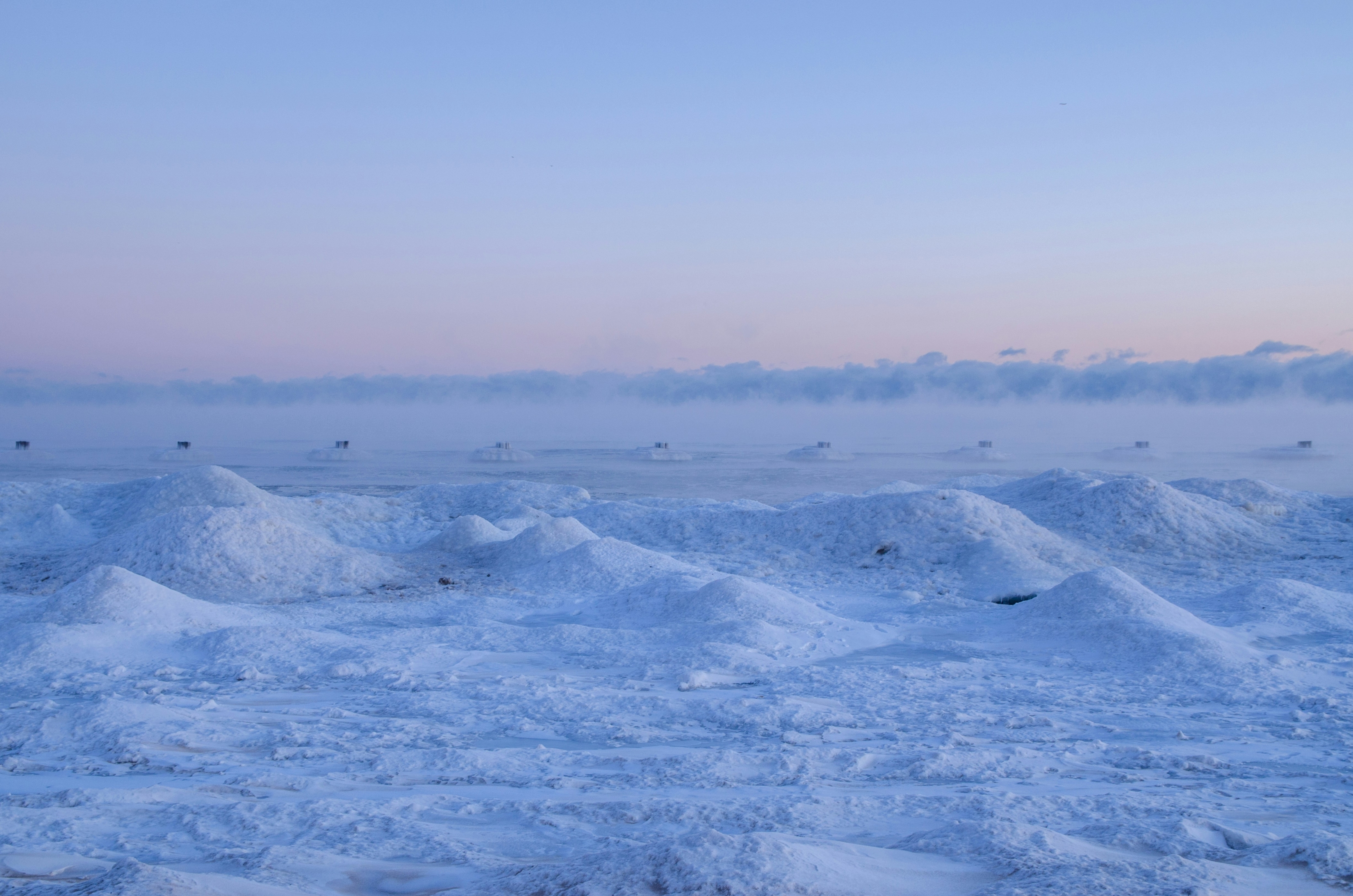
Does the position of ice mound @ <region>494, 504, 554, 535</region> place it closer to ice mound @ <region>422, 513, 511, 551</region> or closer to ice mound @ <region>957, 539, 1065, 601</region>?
ice mound @ <region>422, 513, 511, 551</region>

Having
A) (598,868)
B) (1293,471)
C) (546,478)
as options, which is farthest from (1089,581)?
(1293,471)

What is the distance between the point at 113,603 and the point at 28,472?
29.2 m

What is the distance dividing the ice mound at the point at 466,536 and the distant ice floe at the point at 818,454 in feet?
90.5

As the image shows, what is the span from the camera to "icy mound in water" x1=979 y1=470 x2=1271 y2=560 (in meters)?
12.8

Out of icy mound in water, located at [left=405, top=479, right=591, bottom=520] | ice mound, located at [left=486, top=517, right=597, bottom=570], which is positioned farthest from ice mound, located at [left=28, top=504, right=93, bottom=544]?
ice mound, located at [left=486, top=517, right=597, bottom=570]

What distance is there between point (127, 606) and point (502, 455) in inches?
1348

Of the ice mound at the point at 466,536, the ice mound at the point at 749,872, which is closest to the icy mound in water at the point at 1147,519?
the ice mound at the point at 466,536

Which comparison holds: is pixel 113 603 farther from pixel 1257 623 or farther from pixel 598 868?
pixel 1257 623

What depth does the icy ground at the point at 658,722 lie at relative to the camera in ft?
9.91

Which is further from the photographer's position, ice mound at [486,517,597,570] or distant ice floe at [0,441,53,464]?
distant ice floe at [0,441,53,464]

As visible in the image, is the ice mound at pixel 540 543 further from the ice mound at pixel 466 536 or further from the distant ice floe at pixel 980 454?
the distant ice floe at pixel 980 454

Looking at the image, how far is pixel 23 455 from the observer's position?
38.8 m

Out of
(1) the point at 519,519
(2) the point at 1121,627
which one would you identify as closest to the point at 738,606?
(2) the point at 1121,627

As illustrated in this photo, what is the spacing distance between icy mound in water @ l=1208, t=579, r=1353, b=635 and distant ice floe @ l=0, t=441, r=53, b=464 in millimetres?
41333
